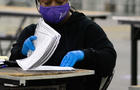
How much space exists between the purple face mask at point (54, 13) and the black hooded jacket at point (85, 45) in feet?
0.15

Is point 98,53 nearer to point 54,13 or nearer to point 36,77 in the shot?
point 54,13

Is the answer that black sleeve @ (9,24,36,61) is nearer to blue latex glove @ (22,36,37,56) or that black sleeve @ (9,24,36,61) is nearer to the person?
the person

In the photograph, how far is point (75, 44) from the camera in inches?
125

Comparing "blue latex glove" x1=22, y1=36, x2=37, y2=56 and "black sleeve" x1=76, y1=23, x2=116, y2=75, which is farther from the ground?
"blue latex glove" x1=22, y1=36, x2=37, y2=56

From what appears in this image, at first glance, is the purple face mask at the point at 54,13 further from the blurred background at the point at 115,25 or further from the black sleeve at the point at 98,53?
the blurred background at the point at 115,25

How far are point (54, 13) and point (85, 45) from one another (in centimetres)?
27

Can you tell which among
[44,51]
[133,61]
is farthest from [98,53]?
[133,61]

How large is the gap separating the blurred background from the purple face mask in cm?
393

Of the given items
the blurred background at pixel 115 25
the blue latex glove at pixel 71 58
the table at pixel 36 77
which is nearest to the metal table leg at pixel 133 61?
the blurred background at pixel 115 25

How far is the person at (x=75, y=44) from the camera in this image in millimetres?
2992

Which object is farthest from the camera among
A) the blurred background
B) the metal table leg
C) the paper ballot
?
the blurred background

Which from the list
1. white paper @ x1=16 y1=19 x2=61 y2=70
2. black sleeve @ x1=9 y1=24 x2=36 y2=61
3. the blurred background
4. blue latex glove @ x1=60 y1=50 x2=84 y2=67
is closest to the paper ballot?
white paper @ x1=16 y1=19 x2=61 y2=70

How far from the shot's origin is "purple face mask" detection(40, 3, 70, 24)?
3182mm

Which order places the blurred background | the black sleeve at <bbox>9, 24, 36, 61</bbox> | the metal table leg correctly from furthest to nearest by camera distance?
the blurred background, the metal table leg, the black sleeve at <bbox>9, 24, 36, 61</bbox>
